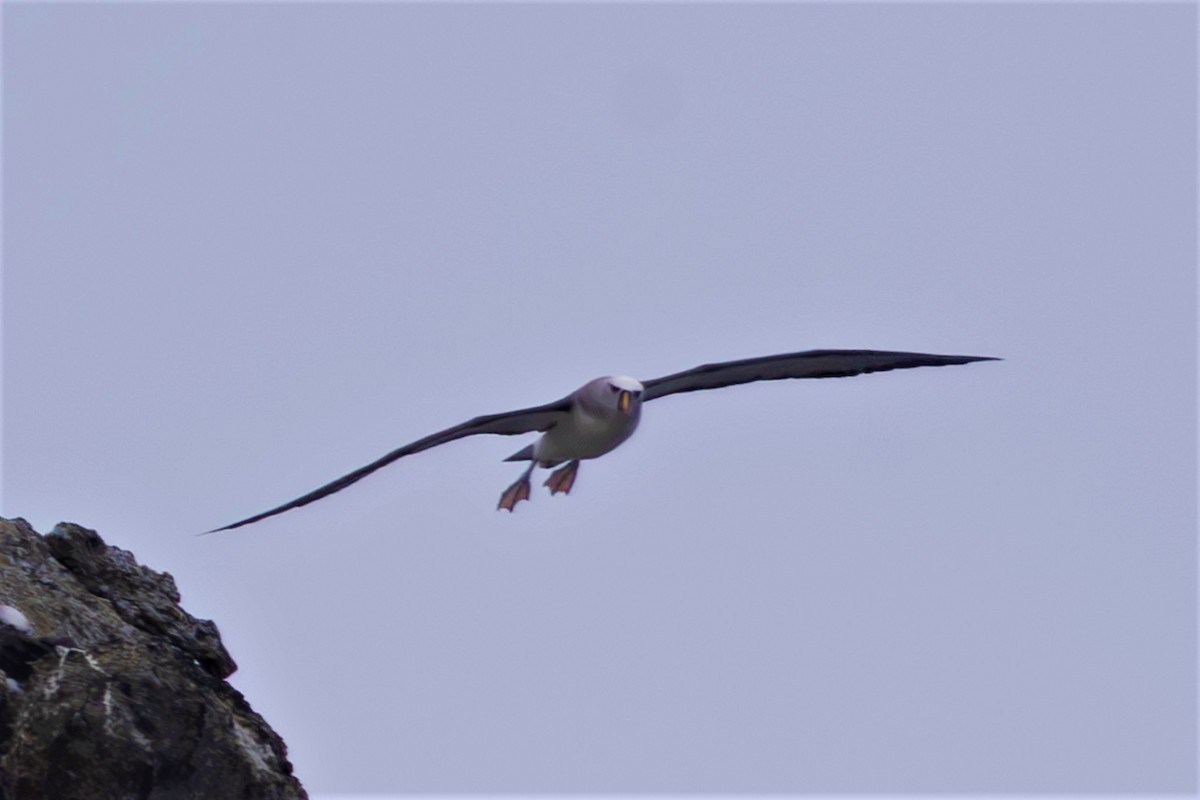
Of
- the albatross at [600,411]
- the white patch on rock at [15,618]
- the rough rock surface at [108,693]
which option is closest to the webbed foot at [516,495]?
the albatross at [600,411]

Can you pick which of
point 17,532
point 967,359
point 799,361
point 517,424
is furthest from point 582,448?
point 17,532

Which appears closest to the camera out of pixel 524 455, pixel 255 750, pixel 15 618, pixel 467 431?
pixel 15 618

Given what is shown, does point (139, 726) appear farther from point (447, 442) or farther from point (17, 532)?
point (447, 442)

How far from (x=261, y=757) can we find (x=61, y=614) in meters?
1.75

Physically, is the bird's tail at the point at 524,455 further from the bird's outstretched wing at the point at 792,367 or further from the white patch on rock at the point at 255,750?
the white patch on rock at the point at 255,750

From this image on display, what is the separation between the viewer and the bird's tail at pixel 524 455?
59.6 ft

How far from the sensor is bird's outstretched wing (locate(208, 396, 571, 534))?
49.5 ft

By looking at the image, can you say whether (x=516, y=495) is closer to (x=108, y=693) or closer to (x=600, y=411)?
(x=600, y=411)

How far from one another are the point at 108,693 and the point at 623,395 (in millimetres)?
5182

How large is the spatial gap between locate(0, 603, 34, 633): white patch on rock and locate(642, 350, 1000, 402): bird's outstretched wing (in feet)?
20.7

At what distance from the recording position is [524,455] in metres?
18.3

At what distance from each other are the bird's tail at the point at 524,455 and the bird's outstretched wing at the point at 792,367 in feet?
3.78

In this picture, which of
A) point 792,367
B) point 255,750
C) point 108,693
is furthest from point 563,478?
point 108,693

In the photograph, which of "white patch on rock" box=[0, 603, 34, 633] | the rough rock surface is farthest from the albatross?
"white patch on rock" box=[0, 603, 34, 633]
